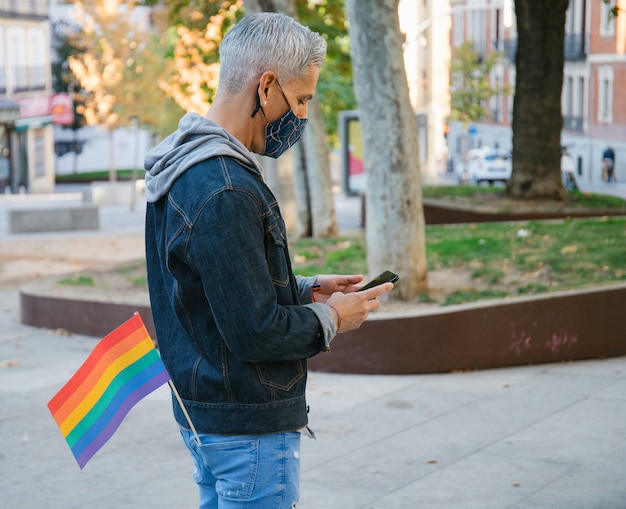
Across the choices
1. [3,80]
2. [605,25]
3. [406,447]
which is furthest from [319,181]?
[3,80]

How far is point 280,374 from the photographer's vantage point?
2.70 m

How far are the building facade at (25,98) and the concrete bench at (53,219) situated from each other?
25.6 metres

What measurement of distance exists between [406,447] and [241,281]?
4.14 metres

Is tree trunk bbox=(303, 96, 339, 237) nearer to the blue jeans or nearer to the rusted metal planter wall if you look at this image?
the rusted metal planter wall

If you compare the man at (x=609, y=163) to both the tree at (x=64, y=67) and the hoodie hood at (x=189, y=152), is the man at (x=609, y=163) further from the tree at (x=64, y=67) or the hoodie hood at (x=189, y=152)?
the hoodie hood at (x=189, y=152)

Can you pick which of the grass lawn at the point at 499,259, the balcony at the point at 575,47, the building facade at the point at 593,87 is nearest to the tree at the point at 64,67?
the building facade at the point at 593,87

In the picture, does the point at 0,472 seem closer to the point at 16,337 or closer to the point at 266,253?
the point at 266,253

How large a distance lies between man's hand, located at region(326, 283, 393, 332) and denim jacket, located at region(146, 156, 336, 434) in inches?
2.6

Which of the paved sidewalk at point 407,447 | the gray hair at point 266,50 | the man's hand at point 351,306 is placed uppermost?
the gray hair at point 266,50

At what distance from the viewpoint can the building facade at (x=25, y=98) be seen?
50.9m

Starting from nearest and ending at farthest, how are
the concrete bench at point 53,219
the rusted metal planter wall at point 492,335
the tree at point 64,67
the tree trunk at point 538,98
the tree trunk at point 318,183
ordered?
the rusted metal planter wall at point 492,335 → the tree trunk at point 318,183 → the tree trunk at point 538,98 → the concrete bench at point 53,219 → the tree at point 64,67

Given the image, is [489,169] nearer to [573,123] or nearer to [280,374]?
[573,123]

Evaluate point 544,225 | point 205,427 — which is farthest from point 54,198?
point 205,427

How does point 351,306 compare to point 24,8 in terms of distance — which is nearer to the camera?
point 351,306
